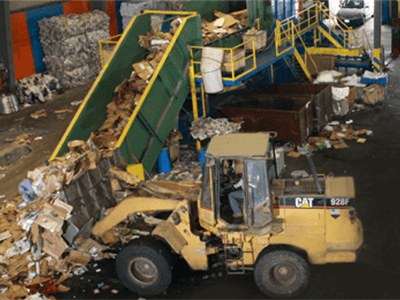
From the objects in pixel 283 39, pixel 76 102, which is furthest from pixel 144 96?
pixel 76 102

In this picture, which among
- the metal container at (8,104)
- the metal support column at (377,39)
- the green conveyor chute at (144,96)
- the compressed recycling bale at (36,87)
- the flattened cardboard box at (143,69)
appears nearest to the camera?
the green conveyor chute at (144,96)

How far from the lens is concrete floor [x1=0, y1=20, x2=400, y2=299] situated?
7.27 metres

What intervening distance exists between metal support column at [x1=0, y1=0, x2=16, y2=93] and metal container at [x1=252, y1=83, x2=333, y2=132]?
8.69 meters

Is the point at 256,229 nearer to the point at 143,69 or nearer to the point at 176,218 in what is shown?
the point at 176,218

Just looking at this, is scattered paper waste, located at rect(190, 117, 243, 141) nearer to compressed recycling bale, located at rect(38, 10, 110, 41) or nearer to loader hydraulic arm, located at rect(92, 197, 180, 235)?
loader hydraulic arm, located at rect(92, 197, 180, 235)

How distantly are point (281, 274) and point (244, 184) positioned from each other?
1.43m

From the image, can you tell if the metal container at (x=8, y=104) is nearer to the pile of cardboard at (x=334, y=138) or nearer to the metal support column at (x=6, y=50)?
the metal support column at (x=6, y=50)

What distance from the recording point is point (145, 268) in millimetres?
7520

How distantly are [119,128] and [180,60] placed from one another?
2413 millimetres

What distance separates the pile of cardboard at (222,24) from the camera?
14.2 metres

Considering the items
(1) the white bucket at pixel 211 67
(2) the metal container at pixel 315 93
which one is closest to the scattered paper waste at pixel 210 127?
(1) the white bucket at pixel 211 67

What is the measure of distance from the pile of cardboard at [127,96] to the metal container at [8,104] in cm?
736

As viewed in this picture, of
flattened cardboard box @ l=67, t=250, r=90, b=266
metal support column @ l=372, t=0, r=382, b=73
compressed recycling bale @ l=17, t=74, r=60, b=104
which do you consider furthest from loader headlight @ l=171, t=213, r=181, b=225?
compressed recycling bale @ l=17, t=74, r=60, b=104

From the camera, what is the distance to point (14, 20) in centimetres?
1859
